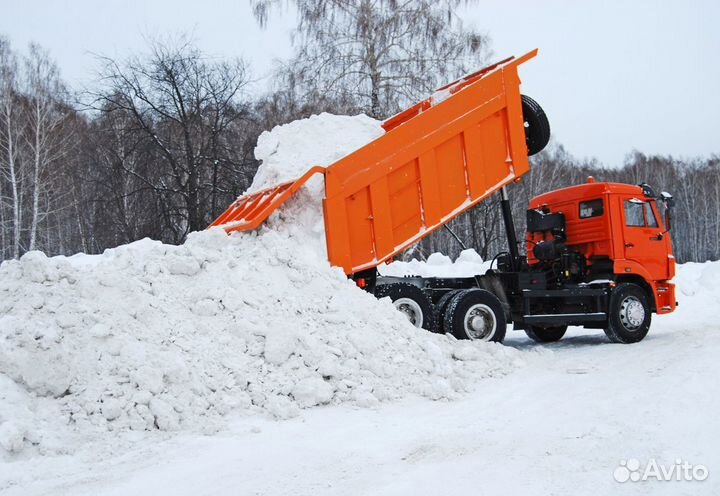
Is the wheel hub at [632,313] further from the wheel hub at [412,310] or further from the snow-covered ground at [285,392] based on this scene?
the wheel hub at [412,310]

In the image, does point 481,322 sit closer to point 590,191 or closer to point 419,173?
point 419,173

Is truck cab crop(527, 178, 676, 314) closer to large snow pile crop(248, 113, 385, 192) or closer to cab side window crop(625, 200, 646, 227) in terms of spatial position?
cab side window crop(625, 200, 646, 227)

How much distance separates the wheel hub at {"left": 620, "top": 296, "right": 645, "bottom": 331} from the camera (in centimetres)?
949

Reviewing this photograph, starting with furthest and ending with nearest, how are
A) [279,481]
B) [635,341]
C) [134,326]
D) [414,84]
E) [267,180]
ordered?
1. [414,84]
2. [635,341]
3. [267,180]
4. [134,326]
5. [279,481]

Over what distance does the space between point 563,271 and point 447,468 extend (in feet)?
20.6

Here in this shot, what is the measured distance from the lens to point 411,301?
7.84 m

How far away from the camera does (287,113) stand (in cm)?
1939

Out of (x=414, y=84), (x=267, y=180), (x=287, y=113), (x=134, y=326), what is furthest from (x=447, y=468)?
(x=287, y=113)

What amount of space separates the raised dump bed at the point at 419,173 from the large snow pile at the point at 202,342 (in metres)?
0.33

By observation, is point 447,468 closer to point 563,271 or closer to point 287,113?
point 563,271

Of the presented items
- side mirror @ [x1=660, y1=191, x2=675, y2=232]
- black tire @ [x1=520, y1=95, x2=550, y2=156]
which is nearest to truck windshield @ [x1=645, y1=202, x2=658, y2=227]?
side mirror @ [x1=660, y1=191, x2=675, y2=232]

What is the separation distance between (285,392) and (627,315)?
20.0 feet

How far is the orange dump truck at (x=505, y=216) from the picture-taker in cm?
764

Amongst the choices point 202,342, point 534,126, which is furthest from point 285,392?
point 534,126
